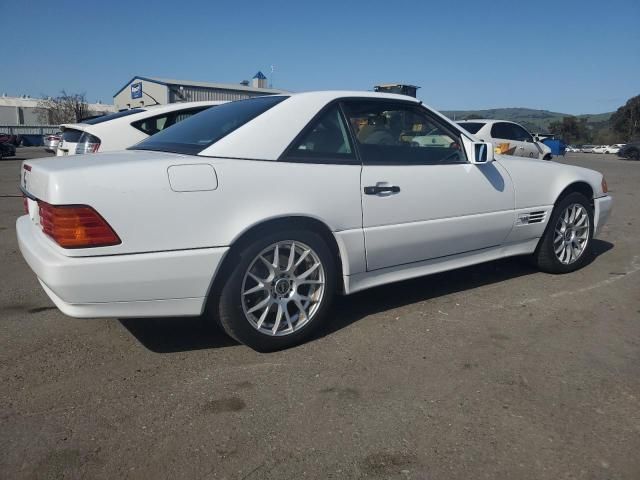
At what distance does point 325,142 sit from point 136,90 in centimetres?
3592

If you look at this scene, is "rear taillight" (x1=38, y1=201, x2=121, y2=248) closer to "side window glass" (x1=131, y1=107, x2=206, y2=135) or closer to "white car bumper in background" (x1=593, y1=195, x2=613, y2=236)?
"white car bumper in background" (x1=593, y1=195, x2=613, y2=236)

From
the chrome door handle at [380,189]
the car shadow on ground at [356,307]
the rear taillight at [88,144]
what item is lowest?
the car shadow on ground at [356,307]

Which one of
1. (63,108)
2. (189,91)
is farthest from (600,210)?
(63,108)

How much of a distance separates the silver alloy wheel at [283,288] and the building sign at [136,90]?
115ft

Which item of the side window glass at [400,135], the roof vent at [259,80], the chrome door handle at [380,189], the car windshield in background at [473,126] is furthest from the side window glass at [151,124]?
the roof vent at [259,80]

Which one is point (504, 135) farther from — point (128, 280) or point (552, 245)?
point (128, 280)

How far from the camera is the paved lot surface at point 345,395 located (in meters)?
2.01

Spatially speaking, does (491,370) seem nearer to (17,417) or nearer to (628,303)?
(628,303)

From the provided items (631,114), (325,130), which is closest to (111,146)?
(325,130)

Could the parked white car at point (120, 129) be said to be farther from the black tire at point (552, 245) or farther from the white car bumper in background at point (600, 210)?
the white car bumper in background at point (600, 210)

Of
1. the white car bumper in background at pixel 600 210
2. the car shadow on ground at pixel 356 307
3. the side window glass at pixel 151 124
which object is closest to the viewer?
the car shadow on ground at pixel 356 307

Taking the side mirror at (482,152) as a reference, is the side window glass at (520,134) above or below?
above

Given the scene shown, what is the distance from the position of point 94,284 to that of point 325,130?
1.60 meters

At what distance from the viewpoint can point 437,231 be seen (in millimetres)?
3520
